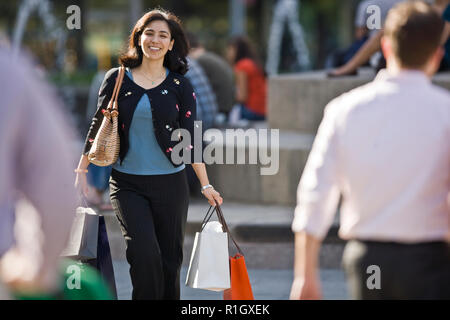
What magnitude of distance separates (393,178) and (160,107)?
2341mm

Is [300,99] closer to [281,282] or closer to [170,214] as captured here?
[281,282]

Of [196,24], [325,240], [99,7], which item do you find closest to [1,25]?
[99,7]

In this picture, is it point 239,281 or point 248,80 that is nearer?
point 239,281

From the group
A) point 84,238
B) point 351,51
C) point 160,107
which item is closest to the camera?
point 84,238

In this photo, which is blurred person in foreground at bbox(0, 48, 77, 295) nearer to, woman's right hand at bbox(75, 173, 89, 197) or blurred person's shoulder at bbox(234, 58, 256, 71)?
woman's right hand at bbox(75, 173, 89, 197)

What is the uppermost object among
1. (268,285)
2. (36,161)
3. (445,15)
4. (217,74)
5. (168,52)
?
(445,15)

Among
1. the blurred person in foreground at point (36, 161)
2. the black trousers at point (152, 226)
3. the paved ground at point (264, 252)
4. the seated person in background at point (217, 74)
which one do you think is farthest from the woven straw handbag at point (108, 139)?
the seated person in background at point (217, 74)

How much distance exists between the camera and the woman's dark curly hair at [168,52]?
17.9 ft

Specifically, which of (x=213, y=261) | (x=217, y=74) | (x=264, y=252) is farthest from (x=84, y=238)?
A: (x=217, y=74)

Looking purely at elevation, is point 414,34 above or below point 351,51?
above

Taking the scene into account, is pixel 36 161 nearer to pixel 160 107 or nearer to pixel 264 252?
pixel 160 107

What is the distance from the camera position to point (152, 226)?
5.17 meters

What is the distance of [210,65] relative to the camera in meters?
10.4

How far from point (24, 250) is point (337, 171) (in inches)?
43.3
